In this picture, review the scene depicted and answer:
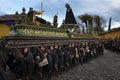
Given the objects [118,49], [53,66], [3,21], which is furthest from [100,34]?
[53,66]

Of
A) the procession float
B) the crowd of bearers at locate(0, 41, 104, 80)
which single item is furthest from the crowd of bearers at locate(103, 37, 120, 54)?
the crowd of bearers at locate(0, 41, 104, 80)

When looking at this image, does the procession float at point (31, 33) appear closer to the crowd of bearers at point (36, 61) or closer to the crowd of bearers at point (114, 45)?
the crowd of bearers at point (36, 61)

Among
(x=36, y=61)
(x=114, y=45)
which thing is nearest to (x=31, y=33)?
(x=36, y=61)

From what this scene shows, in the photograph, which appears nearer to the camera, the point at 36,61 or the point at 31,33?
the point at 36,61

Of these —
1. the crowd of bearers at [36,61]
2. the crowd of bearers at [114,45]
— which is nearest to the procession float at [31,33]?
the crowd of bearers at [36,61]

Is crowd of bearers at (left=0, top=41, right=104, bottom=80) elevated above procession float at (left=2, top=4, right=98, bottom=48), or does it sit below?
below

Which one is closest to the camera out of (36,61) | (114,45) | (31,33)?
(36,61)

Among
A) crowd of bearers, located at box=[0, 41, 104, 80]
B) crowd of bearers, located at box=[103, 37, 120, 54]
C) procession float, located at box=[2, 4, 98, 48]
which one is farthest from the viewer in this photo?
crowd of bearers, located at box=[103, 37, 120, 54]

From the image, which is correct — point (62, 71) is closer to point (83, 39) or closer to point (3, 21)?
point (83, 39)

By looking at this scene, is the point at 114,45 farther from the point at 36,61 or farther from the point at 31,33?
the point at 36,61

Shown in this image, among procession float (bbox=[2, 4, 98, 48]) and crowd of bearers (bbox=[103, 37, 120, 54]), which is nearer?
procession float (bbox=[2, 4, 98, 48])

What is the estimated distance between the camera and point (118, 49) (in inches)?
1334

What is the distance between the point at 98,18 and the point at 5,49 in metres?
61.3

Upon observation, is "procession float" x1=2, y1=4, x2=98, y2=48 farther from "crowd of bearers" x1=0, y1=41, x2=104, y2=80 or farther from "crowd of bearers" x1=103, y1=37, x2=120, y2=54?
"crowd of bearers" x1=103, y1=37, x2=120, y2=54
